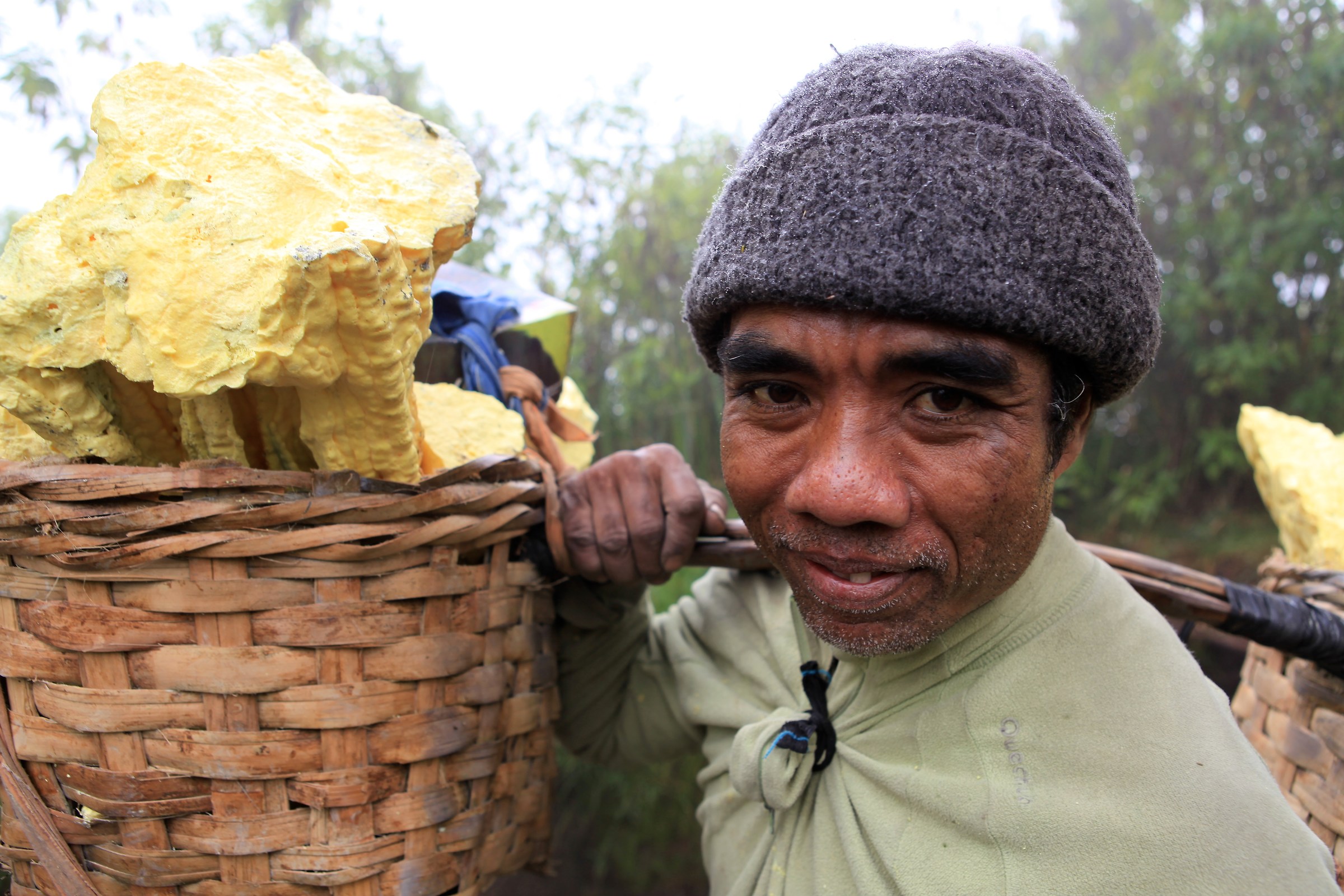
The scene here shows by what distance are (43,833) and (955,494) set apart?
1.18 metres

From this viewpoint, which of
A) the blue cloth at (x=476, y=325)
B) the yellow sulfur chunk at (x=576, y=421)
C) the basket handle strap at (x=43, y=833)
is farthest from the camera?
the yellow sulfur chunk at (x=576, y=421)

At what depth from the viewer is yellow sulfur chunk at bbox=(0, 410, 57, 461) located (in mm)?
1214

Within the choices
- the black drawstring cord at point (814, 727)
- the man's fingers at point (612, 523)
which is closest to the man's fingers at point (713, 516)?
the man's fingers at point (612, 523)

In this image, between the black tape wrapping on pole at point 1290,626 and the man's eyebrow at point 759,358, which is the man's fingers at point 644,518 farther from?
the black tape wrapping on pole at point 1290,626

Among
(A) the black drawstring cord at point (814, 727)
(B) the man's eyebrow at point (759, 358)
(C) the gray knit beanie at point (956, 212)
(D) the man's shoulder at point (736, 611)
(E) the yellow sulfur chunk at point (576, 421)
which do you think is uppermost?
(C) the gray knit beanie at point (956, 212)

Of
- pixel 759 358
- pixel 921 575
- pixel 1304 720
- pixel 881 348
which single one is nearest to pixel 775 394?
pixel 759 358

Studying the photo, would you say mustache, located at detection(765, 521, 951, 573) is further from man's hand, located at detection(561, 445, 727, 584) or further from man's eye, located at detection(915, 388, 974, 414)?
man's hand, located at detection(561, 445, 727, 584)

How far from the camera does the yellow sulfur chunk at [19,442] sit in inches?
47.8

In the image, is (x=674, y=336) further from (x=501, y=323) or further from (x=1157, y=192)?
(x=1157, y=192)

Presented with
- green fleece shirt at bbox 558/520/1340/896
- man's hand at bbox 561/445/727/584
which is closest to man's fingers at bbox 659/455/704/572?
man's hand at bbox 561/445/727/584

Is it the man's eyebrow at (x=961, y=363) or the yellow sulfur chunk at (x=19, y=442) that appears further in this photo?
the yellow sulfur chunk at (x=19, y=442)

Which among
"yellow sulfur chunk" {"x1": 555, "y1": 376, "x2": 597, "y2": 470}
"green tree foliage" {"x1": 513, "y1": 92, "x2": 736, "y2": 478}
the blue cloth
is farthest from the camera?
"green tree foliage" {"x1": 513, "y1": 92, "x2": 736, "y2": 478}

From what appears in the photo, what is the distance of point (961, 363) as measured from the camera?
101 cm

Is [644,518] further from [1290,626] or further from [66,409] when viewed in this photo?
[1290,626]
